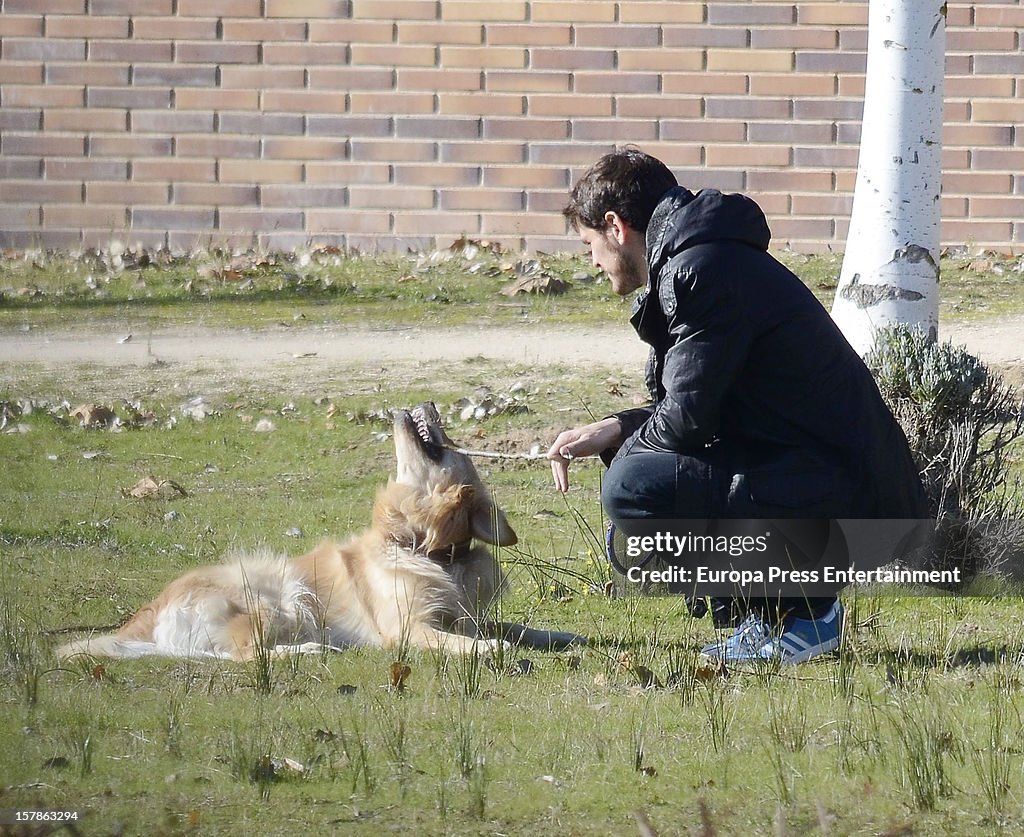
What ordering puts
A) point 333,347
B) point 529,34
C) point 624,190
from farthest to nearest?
point 529,34
point 333,347
point 624,190

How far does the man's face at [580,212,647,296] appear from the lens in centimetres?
484

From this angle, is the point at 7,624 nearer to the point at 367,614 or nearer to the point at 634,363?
the point at 367,614

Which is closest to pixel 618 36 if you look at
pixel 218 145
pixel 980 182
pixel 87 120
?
pixel 980 182

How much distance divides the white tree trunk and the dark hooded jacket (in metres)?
1.63

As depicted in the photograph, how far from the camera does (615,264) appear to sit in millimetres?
4910

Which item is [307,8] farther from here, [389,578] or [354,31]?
[389,578]

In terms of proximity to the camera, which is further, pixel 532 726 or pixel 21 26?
pixel 21 26

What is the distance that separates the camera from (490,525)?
214 inches

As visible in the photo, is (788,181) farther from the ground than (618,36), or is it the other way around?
(618,36)

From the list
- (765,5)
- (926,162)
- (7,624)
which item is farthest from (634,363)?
(7,624)

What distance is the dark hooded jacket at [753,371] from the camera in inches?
178

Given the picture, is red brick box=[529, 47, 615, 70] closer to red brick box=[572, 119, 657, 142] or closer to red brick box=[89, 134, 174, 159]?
red brick box=[572, 119, 657, 142]

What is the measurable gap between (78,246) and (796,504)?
804cm

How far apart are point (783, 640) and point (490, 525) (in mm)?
1329
